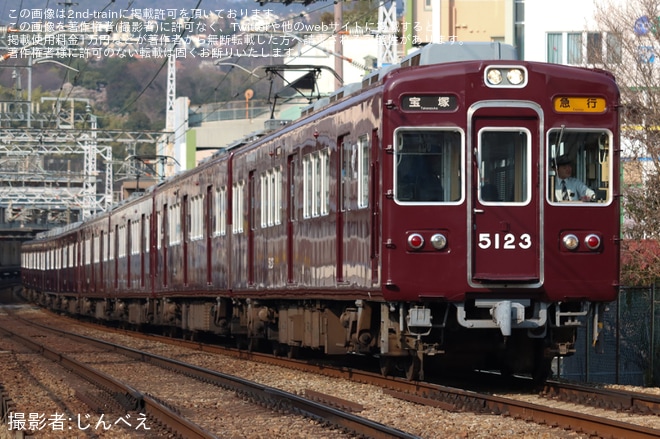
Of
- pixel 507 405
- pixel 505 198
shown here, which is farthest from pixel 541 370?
pixel 507 405

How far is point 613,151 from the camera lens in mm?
12477

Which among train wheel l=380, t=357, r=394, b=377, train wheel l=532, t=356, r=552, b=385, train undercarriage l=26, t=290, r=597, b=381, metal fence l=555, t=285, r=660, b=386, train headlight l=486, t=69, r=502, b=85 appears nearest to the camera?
train undercarriage l=26, t=290, r=597, b=381

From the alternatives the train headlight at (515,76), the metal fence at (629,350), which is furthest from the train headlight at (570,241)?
the metal fence at (629,350)

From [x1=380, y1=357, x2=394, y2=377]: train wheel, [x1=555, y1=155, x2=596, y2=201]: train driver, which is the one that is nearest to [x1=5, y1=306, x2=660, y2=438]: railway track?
[x1=380, y1=357, x2=394, y2=377]: train wheel

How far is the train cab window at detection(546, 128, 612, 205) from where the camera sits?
40.6ft

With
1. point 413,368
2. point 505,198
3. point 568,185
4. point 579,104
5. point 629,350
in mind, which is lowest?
point 629,350

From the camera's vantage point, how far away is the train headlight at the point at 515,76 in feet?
40.8

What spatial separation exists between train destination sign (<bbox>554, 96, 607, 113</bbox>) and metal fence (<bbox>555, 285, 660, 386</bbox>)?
288 inches

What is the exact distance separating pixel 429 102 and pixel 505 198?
3.73 feet

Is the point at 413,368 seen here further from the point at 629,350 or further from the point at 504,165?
the point at 629,350

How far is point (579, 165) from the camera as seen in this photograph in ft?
40.9

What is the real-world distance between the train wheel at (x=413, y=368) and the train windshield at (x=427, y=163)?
1706mm

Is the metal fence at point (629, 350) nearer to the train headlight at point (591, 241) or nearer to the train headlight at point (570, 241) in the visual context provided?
the train headlight at point (591, 241)

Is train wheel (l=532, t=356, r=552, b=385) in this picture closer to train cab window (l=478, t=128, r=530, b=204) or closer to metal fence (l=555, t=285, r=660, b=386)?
train cab window (l=478, t=128, r=530, b=204)
